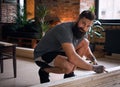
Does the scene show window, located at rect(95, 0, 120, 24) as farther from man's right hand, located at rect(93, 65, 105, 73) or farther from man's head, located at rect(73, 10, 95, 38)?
man's right hand, located at rect(93, 65, 105, 73)

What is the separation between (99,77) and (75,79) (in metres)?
0.30

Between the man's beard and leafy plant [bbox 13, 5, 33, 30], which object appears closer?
the man's beard

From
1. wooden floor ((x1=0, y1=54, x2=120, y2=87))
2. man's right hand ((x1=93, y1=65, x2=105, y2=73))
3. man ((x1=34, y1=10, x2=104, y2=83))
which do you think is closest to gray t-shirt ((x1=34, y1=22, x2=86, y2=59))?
man ((x1=34, y1=10, x2=104, y2=83))

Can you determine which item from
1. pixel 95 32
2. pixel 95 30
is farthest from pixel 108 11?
pixel 95 32

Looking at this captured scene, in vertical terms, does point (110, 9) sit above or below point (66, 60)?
above

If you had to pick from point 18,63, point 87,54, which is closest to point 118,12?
point 18,63

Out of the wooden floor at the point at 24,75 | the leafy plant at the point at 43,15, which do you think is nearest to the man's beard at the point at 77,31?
the wooden floor at the point at 24,75

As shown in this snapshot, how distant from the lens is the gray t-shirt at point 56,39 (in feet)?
7.42

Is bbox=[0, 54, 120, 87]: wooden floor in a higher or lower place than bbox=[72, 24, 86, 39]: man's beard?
lower

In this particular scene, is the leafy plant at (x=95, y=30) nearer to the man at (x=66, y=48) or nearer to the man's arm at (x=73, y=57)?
the man at (x=66, y=48)

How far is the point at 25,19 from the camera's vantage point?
736cm

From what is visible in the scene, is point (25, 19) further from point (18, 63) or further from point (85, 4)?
point (18, 63)

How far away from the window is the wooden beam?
3612 millimetres

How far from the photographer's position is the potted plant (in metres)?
5.58
